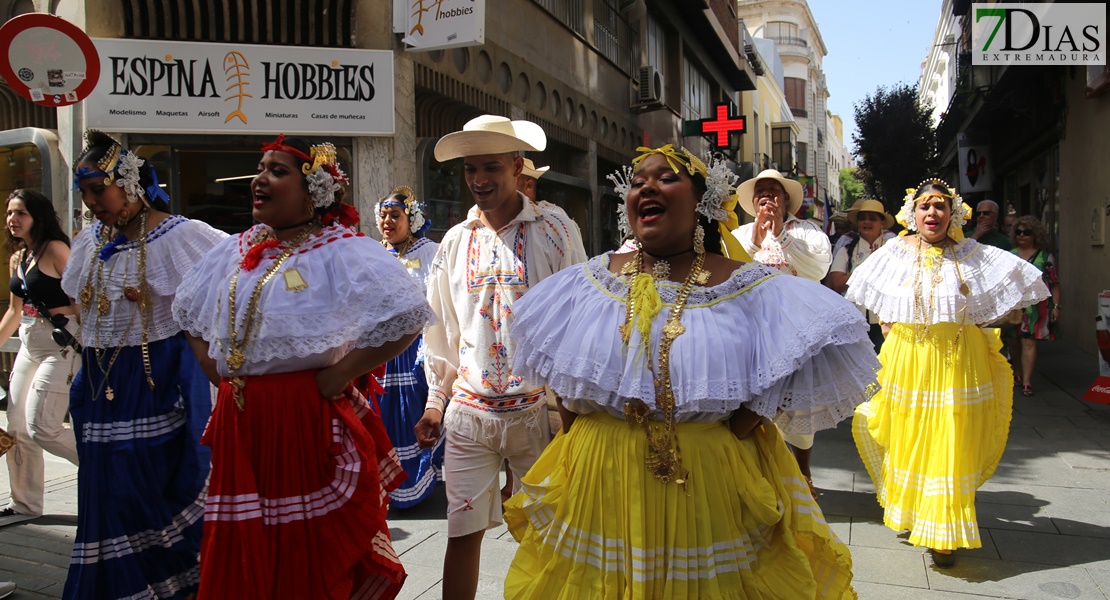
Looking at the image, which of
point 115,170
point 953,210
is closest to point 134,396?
point 115,170

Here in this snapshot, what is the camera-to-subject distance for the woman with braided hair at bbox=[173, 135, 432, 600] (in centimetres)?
295

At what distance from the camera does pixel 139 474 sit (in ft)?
12.7

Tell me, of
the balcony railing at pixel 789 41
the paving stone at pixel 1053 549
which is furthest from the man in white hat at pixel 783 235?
the balcony railing at pixel 789 41

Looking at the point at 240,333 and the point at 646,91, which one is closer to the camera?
the point at 240,333

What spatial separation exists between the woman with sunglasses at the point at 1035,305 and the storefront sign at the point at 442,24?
6823 millimetres

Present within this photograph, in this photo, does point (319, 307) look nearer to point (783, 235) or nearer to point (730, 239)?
point (730, 239)

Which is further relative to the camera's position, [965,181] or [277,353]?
[965,181]

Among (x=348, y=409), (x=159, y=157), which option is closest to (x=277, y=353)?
(x=348, y=409)

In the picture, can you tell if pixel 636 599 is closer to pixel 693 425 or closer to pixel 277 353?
pixel 693 425

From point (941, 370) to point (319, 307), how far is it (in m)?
3.63

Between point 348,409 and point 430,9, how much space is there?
7.19 meters

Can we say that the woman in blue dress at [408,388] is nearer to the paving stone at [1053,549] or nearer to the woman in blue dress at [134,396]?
the woman in blue dress at [134,396]

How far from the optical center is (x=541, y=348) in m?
2.68

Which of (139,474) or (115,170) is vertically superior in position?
(115,170)
